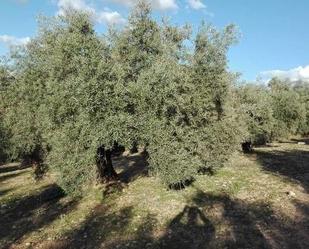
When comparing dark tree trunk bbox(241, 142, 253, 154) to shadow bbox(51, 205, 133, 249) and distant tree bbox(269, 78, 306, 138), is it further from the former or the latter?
shadow bbox(51, 205, 133, 249)

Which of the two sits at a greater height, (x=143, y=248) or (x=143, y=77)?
(x=143, y=77)

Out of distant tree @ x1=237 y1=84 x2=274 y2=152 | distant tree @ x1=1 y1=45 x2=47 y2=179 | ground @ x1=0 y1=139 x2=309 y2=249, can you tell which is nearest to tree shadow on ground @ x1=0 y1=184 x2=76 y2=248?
ground @ x1=0 y1=139 x2=309 y2=249

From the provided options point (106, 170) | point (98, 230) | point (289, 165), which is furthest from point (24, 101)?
point (289, 165)

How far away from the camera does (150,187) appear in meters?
26.7

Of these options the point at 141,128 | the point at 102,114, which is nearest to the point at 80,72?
the point at 102,114

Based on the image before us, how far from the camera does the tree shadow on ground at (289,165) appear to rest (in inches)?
1099

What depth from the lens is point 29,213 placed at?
24.6 m

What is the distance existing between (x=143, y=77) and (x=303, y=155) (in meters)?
23.3

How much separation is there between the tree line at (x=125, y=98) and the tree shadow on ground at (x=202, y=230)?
3.74m

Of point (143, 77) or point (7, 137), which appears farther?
point (7, 137)

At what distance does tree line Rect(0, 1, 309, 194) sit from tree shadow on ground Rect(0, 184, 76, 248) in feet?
5.85

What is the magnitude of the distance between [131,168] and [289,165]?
43.0 ft

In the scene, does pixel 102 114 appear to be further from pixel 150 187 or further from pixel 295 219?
pixel 295 219

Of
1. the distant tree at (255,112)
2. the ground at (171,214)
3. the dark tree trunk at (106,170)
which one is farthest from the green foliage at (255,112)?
the dark tree trunk at (106,170)
